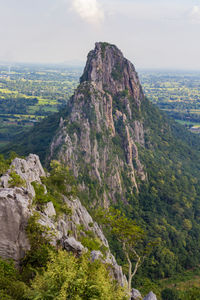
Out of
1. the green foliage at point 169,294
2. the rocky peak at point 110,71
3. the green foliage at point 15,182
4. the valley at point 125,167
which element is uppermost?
the rocky peak at point 110,71

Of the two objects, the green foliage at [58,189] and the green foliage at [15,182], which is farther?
the green foliage at [58,189]

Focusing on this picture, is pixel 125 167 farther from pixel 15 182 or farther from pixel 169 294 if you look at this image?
pixel 15 182

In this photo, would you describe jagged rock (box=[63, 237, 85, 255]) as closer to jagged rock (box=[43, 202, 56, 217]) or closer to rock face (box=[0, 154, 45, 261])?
→ rock face (box=[0, 154, 45, 261])

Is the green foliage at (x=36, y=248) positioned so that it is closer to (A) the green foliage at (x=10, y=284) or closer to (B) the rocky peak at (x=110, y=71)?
(A) the green foliage at (x=10, y=284)

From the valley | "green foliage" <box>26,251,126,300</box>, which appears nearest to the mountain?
the valley

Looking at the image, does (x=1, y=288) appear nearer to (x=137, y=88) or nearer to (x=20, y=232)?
(x=20, y=232)

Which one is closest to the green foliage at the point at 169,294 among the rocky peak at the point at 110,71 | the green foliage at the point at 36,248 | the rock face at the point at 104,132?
the rock face at the point at 104,132

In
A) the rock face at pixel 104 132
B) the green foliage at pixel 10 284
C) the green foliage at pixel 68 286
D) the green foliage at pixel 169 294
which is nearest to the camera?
the green foliage at pixel 68 286

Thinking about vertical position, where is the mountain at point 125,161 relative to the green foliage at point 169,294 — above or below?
above
